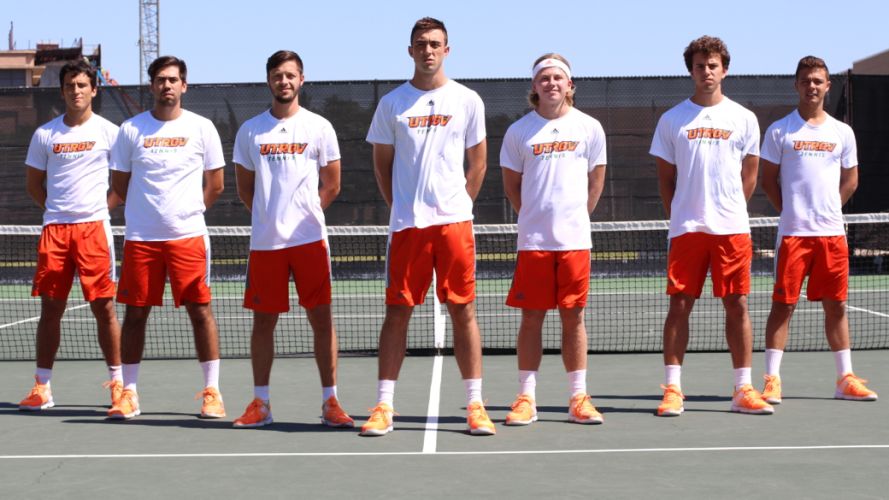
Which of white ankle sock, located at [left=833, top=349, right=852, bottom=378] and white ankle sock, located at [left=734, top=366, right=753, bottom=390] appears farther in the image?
white ankle sock, located at [left=833, top=349, right=852, bottom=378]

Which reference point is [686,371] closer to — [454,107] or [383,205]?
[454,107]

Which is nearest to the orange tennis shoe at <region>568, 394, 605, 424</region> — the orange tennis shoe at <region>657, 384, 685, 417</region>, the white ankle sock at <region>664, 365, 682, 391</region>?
the orange tennis shoe at <region>657, 384, 685, 417</region>

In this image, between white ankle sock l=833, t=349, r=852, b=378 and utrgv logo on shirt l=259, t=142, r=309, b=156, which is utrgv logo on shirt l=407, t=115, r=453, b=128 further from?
white ankle sock l=833, t=349, r=852, b=378

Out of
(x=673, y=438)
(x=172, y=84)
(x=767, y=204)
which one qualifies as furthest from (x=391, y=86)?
(x=673, y=438)

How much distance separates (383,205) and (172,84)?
1077 centimetres

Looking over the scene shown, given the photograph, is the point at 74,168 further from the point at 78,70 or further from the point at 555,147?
the point at 555,147

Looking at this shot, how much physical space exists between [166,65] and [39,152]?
3.34ft

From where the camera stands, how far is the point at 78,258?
6832mm

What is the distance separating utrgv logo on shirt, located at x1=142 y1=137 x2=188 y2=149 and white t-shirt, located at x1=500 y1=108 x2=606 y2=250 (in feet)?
5.65

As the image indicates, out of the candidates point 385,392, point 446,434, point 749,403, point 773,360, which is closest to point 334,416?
point 385,392

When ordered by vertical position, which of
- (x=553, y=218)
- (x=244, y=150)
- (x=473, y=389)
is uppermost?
(x=244, y=150)

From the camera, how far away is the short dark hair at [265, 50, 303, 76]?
6.18 metres

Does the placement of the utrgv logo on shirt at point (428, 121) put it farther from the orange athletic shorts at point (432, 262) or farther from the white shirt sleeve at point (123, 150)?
the white shirt sleeve at point (123, 150)

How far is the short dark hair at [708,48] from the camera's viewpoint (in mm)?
6438
